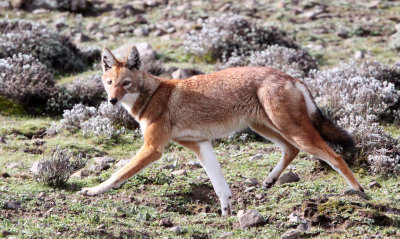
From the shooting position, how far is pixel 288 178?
8.28 metres

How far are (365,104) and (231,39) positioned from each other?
5398 millimetres

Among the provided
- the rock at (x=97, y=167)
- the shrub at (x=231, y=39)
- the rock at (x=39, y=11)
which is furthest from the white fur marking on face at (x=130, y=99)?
the rock at (x=39, y=11)

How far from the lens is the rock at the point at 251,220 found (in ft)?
21.4

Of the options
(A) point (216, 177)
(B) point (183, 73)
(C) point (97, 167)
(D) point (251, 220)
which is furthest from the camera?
(B) point (183, 73)

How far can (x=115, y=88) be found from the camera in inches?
305

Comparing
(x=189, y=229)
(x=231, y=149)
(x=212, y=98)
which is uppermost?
(x=212, y=98)

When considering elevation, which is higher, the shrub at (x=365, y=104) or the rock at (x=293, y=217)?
the rock at (x=293, y=217)

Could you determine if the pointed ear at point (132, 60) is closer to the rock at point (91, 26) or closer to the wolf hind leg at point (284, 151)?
the wolf hind leg at point (284, 151)

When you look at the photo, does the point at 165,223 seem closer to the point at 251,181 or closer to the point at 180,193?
the point at 180,193

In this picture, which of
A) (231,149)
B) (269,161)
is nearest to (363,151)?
(269,161)

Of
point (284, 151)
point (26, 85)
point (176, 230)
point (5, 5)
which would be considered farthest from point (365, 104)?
point (5, 5)

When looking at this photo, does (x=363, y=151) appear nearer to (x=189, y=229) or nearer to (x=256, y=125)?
(x=256, y=125)

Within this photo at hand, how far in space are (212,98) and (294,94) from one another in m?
1.10

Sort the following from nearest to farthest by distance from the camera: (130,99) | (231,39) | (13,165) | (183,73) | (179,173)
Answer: (130,99) < (179,173) < (13,165) < (183,73) < (231,39)
